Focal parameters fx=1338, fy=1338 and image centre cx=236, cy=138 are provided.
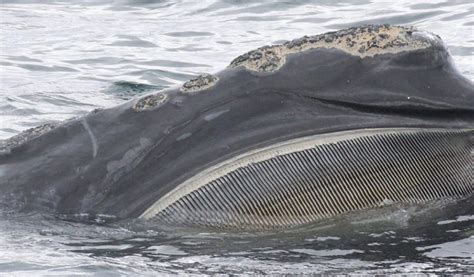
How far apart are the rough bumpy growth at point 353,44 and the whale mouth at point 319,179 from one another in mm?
428

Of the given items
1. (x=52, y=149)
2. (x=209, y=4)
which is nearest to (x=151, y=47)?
(x=209, y=4)

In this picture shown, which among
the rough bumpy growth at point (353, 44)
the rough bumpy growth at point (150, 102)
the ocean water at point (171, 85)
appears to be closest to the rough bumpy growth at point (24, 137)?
the ocean water at point (171, 85)

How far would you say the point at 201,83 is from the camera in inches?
275

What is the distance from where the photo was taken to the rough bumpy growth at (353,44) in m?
6.89

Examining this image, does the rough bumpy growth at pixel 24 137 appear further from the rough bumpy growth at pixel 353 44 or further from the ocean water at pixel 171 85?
the rough bumpy growth at pixel 353 44

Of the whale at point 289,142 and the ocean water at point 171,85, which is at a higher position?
the whale at point 289,142

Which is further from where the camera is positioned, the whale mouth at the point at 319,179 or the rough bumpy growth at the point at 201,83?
the rough bumpy growth at the point at 201,83

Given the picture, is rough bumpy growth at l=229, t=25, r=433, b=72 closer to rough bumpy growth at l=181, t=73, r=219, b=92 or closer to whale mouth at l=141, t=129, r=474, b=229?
rough bumpy growth at l=181, t=73, r=219, b=92

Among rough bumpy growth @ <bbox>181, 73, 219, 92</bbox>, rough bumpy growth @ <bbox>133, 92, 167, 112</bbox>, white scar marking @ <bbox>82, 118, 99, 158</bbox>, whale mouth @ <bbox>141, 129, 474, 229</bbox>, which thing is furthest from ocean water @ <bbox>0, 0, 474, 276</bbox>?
rough bumpy growth @ <bbox>181, 73, 219, 92</bbox>

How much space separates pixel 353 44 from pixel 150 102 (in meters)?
1.10

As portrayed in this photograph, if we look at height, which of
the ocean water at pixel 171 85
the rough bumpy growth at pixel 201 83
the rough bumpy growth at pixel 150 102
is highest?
the rough bumpy growth at pixel 201 83

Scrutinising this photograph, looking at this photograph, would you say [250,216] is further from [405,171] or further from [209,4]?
[209,4]

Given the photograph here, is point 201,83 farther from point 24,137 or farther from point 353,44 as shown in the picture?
point 24,137

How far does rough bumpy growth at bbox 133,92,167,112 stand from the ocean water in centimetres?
60
